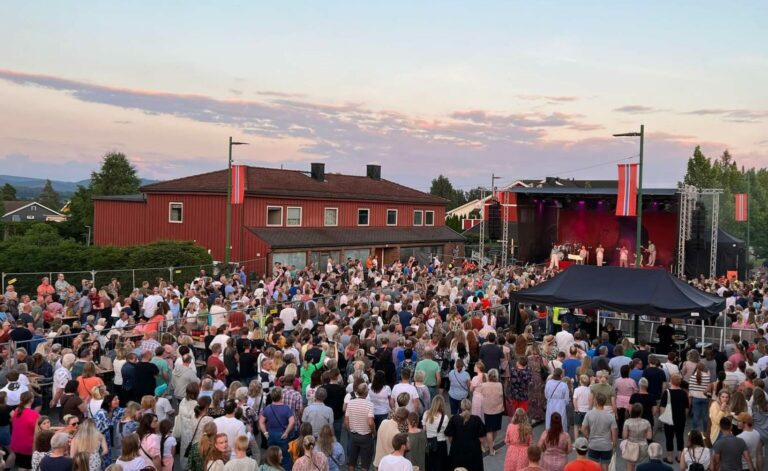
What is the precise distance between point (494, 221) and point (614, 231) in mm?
9507

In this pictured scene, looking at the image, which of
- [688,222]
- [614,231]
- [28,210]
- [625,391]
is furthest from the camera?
[28,210]

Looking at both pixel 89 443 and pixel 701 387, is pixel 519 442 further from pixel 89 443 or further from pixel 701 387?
pixel 89 443

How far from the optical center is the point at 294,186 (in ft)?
118

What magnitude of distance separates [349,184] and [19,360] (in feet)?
105

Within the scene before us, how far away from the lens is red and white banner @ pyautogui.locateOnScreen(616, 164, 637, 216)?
23.8 metres

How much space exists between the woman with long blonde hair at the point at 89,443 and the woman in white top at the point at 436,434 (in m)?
3.81

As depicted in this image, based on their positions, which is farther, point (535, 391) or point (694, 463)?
point (535, 391)

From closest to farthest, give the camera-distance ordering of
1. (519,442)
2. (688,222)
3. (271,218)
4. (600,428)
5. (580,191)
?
(519,442), (600,428), (688,222), (271,218), (580,191)

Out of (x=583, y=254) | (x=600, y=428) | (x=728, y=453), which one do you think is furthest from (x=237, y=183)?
(x=728, y=453)

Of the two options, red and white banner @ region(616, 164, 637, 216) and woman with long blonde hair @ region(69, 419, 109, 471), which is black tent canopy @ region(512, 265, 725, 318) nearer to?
red and white banner @ region(616, 164, 637, 216)

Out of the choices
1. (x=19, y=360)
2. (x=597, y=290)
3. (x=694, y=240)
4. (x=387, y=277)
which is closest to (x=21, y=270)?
(x=387, y=277)

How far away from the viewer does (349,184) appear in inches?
1646

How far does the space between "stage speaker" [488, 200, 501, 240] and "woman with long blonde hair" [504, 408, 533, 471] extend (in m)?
27.8

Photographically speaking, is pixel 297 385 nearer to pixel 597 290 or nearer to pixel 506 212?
pixel 597 290
